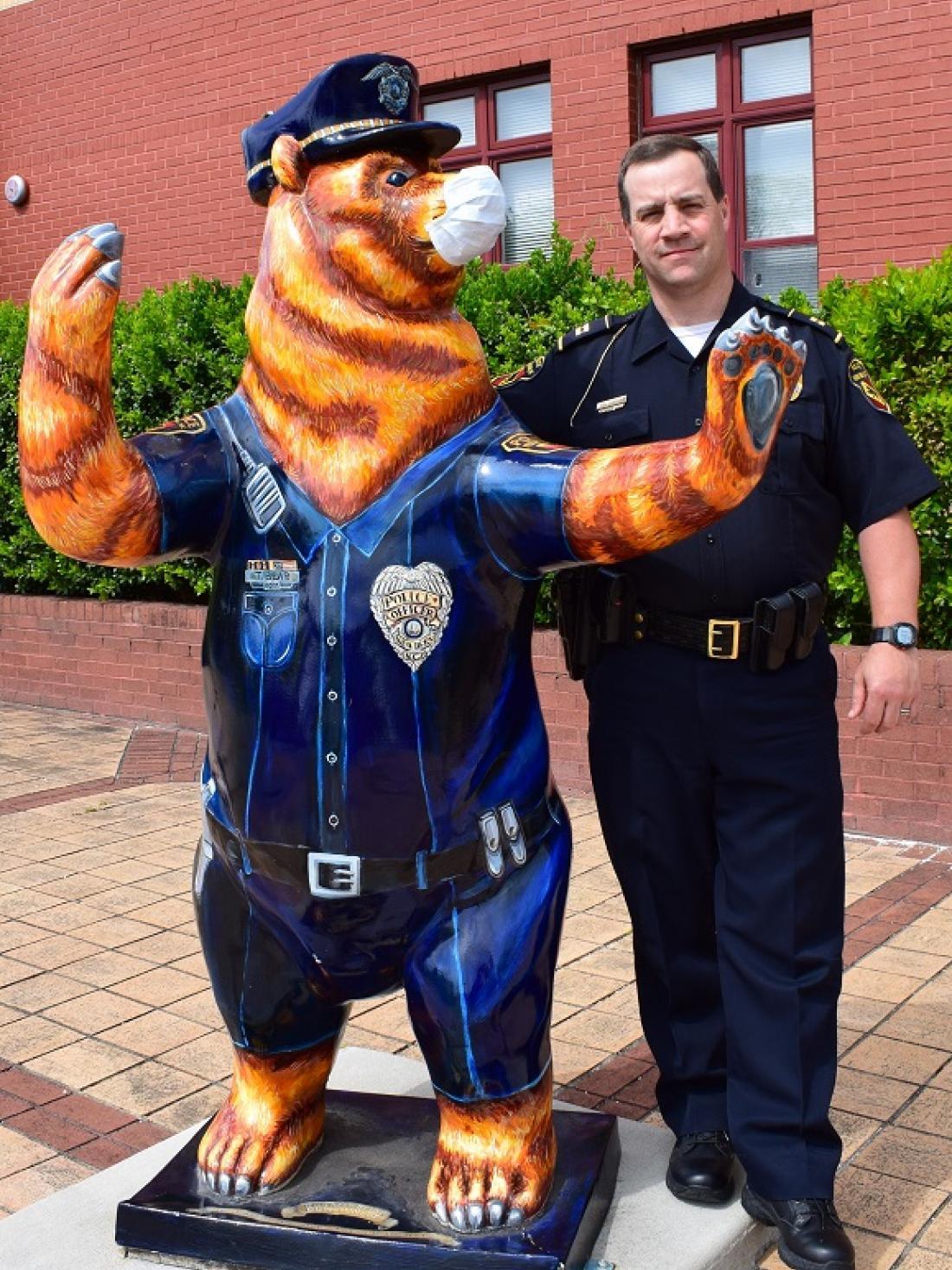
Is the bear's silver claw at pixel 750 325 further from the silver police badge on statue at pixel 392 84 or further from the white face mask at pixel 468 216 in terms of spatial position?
the silver police badge on statue at pixel 392 84

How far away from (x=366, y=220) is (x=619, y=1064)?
2299 millimetres

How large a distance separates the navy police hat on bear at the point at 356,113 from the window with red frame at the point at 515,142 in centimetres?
744

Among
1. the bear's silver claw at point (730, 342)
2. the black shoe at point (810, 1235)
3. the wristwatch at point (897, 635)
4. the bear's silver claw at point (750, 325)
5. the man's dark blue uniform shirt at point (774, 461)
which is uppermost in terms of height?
the bear's silver claw at point (750, 325)

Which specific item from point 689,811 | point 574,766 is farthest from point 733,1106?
point 574,766

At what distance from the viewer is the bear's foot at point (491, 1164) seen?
2459 mm

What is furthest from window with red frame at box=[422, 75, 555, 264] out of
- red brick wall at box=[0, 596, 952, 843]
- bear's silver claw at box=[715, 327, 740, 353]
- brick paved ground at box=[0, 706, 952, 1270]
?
bear's silver claw at box=[715, 327, 740, 353]

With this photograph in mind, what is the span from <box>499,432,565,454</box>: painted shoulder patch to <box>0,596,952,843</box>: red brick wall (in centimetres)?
347

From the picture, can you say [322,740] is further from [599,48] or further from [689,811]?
[599,48]

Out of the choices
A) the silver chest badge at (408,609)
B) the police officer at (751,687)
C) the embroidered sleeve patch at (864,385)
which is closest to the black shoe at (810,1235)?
the police officer at (751,687)

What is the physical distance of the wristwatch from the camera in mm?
2682

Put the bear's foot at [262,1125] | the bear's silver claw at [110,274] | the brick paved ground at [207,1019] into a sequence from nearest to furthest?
the bear's silver claw at [110,274]
the bear's foot at [262,1125]
the brick paved ground at [207,1019]

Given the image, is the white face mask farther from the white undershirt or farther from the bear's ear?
the white undershirt

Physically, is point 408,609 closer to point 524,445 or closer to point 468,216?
point 524,445

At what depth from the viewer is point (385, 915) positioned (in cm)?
240
